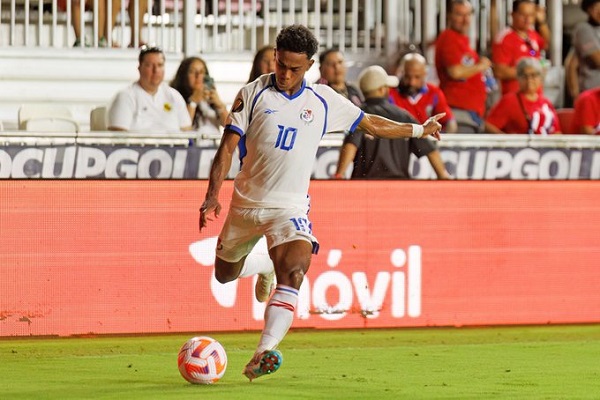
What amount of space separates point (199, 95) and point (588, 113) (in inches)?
164

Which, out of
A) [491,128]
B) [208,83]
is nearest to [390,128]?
[208,83]

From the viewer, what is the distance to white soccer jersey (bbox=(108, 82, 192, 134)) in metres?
13.1

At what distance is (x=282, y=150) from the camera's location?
8.45 meters

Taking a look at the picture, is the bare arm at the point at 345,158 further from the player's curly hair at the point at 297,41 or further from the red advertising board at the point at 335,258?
the player's curly hair at the point at 297,41

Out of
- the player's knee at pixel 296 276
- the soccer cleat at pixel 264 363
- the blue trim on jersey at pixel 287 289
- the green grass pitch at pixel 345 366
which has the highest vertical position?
the player's knee at pixel 296 276

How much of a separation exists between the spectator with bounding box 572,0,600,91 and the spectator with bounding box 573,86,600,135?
1595 millimetres

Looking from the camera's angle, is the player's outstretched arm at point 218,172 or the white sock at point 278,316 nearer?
the white sock at point 278,316

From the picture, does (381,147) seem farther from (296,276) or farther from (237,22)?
(237,22)

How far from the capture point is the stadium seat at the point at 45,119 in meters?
14.0

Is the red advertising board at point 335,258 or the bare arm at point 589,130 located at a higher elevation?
the bare arm at point 589,130

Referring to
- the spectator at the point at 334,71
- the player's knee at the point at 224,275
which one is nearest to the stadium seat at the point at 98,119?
the spectator at the point at 334,71

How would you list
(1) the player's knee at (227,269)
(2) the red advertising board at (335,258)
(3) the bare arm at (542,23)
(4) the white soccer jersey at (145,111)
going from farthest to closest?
(3) the bare arm at (542,23), (4) the white soccer jersey at (145,111), (2) the red advertising board at (335,258), (1) the player's knee at (227,269)

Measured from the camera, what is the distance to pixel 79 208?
454 inches

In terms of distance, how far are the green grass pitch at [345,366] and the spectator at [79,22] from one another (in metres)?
5.54
